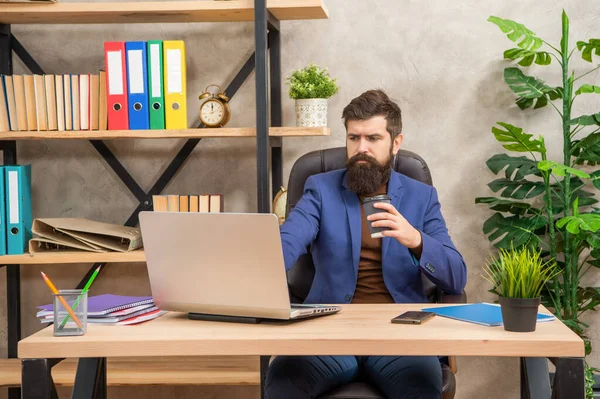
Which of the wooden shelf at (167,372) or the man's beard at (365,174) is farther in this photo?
the wooden shelf at (167,372)

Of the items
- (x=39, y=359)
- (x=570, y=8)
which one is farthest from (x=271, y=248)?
(x=570, y=8)

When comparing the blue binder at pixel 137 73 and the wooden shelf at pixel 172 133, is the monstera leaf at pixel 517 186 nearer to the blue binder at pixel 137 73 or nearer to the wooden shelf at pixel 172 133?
the wooden shelf at pixel 172 133

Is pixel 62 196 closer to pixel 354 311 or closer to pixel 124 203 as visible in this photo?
pixel 124 203

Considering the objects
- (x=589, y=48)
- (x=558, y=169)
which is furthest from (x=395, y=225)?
(x=589, y=48)

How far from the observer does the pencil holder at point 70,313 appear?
5.19ft

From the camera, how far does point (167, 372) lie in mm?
2857

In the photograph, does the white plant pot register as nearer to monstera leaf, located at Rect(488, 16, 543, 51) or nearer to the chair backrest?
the chair backrest

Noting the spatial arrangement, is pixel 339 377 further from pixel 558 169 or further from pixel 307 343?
pixel 558 169

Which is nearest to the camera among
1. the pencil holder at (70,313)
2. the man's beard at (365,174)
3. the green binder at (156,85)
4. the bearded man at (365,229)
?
the pencil holder at (70,313)

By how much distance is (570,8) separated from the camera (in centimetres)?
310

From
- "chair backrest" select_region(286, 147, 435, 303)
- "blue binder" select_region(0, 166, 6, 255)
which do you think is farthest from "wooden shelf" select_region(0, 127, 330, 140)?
"chair backrest" select_region(286, 147, 435, 303)

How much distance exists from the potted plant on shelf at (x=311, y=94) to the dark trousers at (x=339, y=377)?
1.21 meters

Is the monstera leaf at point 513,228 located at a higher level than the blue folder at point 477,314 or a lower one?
higher

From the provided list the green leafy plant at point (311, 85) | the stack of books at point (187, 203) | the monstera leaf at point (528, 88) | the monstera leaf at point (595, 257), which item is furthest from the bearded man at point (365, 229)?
the monstera leaf at point (595, 257)
